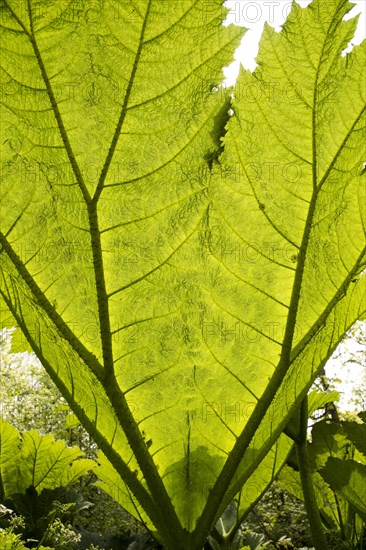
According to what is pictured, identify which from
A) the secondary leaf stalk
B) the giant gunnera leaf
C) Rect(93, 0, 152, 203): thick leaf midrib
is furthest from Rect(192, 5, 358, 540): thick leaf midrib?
the secondary leaf stalk

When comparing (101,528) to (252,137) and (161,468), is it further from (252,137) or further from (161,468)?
(252,137)

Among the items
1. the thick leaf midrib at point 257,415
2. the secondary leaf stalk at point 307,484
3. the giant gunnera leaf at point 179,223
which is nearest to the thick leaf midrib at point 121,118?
the giant gunnera leaf at point 179,223

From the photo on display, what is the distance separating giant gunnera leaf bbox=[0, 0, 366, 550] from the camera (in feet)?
3.30

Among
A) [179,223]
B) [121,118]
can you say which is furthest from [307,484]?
[121,118]

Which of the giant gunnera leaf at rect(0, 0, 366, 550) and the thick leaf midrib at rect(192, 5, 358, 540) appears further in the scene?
the thick leaf midrib at rect(192, 5, 358, 540)

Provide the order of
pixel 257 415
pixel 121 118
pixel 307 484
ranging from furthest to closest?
pixel 307 484 → pixel 257 415 → pixel 121 118

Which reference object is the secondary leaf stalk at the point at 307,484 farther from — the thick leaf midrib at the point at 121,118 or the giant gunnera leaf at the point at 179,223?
the thick leaf midrib at the point at 121,118

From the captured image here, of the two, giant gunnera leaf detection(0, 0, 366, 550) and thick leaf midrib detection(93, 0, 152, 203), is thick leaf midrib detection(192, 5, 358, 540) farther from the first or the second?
thick leaf midrib detection(93, 0, 152, 203)

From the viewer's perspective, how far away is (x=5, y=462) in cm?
362

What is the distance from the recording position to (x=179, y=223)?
1.09m

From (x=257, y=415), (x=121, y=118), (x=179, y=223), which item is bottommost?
(x=257, y=415)

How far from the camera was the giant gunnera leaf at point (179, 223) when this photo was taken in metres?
1.00

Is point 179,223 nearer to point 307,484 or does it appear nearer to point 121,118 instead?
point 121,118

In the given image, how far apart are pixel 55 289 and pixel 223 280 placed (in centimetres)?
34
